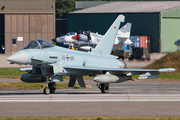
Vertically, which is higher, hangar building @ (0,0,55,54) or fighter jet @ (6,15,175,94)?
hangar building @ (0,0,55,54)

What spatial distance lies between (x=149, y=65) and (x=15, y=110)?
19.1 metres

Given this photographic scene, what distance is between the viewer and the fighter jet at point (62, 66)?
661 inches

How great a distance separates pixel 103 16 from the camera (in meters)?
64.0

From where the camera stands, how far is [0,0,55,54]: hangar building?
59.8 meters

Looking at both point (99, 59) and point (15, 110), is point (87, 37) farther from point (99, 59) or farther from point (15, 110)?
point (15, 110)

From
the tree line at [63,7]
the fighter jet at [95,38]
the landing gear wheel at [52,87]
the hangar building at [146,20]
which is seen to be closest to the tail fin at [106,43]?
the landing gear wheel at [52,87]

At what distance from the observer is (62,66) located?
57.5ft

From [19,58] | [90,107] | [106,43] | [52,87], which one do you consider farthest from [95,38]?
[90,107]

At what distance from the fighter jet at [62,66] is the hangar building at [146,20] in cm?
4004

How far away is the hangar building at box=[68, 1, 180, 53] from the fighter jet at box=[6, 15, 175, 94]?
131 feet

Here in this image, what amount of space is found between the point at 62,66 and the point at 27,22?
1765 inches

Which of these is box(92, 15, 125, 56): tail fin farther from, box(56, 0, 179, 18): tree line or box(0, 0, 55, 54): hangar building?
box(56, 0, 179, 18): tree line

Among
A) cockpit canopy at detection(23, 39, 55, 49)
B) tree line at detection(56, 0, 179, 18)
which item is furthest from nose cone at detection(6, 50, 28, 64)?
tree line at detection(56, 0, 179, 18)

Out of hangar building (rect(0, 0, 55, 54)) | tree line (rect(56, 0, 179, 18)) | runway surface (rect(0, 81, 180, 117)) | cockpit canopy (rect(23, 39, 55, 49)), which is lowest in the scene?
runway surface (rect(0, 81, 180, 117))
